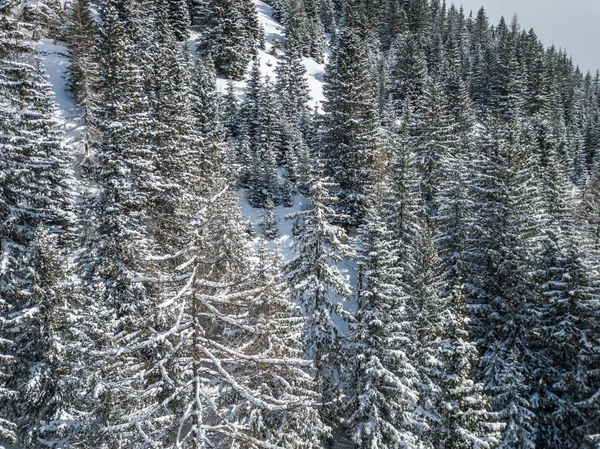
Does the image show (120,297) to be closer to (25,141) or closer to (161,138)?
(25,141)

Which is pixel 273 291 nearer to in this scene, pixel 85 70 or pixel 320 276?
pixel 320 276

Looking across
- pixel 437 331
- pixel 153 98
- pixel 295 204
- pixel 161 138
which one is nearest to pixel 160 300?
pixel 437 331

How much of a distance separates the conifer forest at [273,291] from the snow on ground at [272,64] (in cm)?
3139

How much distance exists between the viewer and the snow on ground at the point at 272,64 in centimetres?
7031

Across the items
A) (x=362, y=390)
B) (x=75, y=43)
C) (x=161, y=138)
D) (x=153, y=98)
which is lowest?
(x=362, y=390)

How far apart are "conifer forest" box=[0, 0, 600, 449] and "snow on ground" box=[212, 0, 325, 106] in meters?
31.4

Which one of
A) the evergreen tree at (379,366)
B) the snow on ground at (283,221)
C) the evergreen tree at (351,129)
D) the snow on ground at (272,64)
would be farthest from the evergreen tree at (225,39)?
the evergreen tree at (379,366)

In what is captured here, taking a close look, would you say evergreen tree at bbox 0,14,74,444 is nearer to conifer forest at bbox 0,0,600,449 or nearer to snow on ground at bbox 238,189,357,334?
conifer forest at bbox 0,0,600,449

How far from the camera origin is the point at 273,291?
14609 millimetres

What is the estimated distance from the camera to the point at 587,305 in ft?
68.0

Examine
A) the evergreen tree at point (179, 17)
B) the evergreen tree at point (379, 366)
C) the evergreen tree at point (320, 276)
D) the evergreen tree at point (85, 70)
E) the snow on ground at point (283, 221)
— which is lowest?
the snow on ground at point (283, 221)

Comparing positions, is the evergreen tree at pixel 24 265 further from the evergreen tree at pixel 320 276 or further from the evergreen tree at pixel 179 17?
the evergreen tree at pixel 179 17

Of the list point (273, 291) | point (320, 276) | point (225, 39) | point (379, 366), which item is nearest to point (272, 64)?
point (225, 39)

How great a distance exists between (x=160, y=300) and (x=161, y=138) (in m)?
22.6
